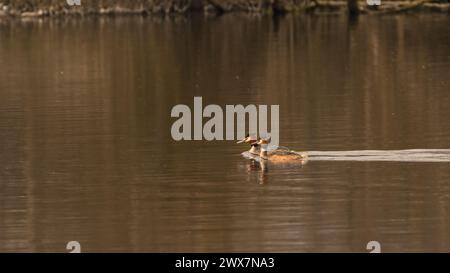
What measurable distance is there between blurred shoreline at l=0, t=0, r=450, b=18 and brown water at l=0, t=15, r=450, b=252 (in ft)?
57.4

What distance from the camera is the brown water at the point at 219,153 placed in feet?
51.0

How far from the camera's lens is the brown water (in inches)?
612

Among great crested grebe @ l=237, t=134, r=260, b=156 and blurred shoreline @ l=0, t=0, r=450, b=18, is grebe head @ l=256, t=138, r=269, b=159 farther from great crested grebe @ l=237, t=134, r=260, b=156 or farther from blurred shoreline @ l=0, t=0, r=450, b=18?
blurred shoreline @ l=0, t=0, r=450, b=18

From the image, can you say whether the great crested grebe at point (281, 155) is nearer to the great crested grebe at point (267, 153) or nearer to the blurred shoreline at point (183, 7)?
the great crested grebe at point (267, 153)

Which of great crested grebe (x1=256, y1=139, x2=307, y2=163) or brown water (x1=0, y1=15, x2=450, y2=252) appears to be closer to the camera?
brown water (x1=0, y1=15, x2=450, y2=252)

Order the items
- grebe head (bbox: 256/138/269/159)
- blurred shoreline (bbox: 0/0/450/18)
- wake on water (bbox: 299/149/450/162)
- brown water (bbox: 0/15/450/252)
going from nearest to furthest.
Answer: brown water (bbox: 0/15/450/252) < wake on water (bbox: 299/149/450/162) < grebe head (bbox: 256/138/269/159) < blurred shoreline (bbox: 0/0/450/18)

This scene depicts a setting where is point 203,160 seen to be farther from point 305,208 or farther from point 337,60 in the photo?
point 337,60

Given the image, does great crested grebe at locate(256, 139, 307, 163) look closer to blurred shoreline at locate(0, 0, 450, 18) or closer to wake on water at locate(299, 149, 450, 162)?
wake on water at locate(299, 149, 450, 162)

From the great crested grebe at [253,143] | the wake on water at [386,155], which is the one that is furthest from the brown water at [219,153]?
the great crested grebe at [253,143]

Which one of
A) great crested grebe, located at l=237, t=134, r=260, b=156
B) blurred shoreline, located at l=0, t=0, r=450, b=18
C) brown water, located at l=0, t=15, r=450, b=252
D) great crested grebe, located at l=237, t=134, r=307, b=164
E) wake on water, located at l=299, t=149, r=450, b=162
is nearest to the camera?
brown water, located at l=0, t=15, r=450, b=252

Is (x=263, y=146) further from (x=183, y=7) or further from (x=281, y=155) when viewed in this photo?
(x=183, y=7)

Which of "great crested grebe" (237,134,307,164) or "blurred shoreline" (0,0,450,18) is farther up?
"blurred shoreline" (0,0,450,18)

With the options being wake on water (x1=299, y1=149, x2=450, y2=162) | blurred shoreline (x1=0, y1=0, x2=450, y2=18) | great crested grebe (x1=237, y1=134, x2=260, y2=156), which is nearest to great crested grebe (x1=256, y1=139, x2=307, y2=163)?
great crested grebe (x1=237, y1=134, x2=260, y2=156)

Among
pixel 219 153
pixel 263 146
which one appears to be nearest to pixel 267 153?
pixel 263 146
